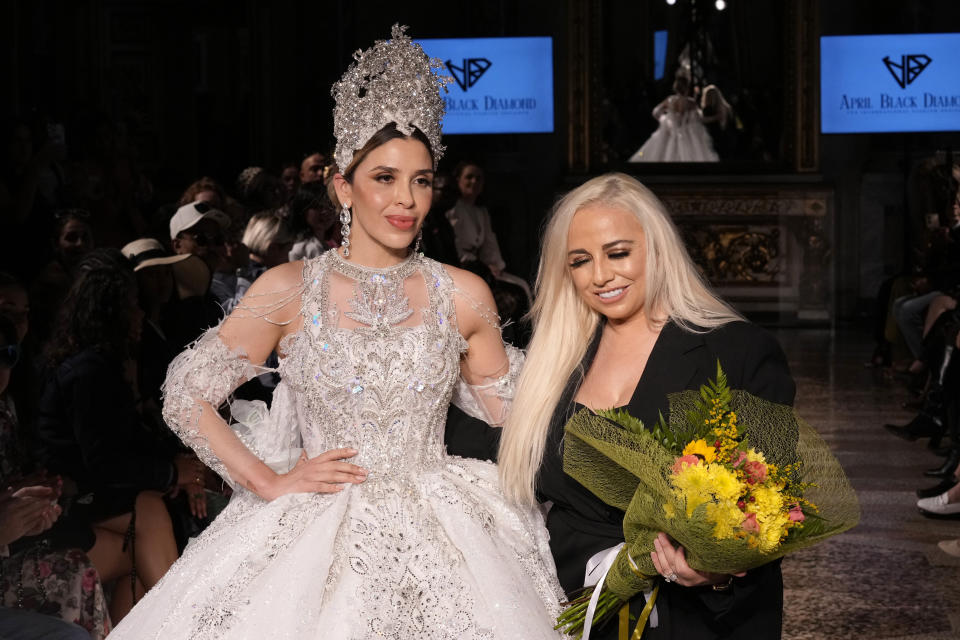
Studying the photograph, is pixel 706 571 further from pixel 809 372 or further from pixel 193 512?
pixel 809 372

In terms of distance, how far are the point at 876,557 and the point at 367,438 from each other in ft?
10.7

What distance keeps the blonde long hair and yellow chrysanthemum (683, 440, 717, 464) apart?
1.53 ft

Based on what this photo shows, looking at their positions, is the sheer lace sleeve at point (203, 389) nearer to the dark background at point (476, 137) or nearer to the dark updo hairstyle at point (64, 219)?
the dark updo hairstyle at point (64, 219)

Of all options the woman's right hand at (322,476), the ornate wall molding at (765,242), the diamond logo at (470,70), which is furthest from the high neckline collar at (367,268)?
the ornate wall molding at (765,242)

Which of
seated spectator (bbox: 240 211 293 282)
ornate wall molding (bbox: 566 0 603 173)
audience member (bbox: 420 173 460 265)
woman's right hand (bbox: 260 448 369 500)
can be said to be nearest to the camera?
woman's right hand (bbox: 260 448 369 500)

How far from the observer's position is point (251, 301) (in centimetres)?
273

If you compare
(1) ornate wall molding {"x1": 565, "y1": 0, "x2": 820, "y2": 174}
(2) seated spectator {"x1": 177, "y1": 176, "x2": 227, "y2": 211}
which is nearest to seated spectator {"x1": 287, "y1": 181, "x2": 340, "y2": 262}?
(2) seated spectator {"x1": 177, "y1": 176, "x2": 227, "y2": 211}

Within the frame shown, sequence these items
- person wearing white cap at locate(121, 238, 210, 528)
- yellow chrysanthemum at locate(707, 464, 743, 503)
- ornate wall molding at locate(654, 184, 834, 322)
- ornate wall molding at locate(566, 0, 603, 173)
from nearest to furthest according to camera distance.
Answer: yellow chrysanthemum at locate(707, 464, 743, 503), person wearing white cap at locate(121, 238, 210, 528), ornate wall molding at locate(654, 184, 834, 322), ornate wall molding at locate(566, 0, 603, 173)

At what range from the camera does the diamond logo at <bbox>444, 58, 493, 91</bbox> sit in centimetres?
1232

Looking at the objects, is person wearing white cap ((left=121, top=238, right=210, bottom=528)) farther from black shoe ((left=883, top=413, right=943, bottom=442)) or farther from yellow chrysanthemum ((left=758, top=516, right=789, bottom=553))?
black shoe ((left=883, top=413, right=943, bottom=442))

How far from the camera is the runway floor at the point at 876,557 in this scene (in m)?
4.39

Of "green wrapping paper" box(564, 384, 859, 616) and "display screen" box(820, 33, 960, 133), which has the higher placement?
"display screen" box(820, 33, 960, 133)

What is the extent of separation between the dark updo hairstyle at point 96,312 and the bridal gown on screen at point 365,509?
3.29 ft

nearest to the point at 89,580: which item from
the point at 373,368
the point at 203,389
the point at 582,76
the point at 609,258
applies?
the point at 203,389
